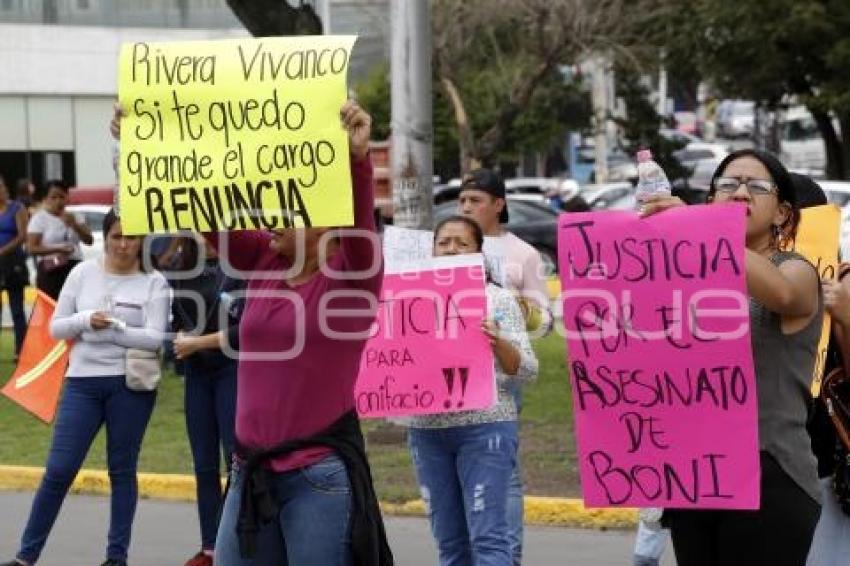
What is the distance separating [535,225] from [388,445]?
16.2m

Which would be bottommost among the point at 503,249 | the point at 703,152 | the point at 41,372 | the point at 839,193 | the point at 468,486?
the point at 468,486

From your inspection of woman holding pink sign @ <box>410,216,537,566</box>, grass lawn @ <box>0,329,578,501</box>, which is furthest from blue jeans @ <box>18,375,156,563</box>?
grass lawn @ <box>0,329,578,501</box>

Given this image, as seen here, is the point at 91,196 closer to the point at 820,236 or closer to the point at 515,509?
the point at 515,509

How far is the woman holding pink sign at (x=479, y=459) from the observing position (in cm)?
684

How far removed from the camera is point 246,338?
16.8ft

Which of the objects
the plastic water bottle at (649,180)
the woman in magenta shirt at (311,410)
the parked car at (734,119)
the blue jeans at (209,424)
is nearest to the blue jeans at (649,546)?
the blue jeans at (209,424)

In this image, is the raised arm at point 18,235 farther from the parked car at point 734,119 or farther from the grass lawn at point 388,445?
the parked car at point 734,119

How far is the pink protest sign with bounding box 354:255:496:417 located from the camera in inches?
272

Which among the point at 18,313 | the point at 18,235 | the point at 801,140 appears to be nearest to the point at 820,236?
the point at 18,235

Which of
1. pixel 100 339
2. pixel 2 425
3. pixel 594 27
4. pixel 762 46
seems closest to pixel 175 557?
pixel 100 339

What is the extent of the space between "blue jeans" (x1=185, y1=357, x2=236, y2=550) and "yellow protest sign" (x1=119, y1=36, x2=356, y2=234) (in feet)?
9.64

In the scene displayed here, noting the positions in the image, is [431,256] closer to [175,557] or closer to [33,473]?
[175,557]

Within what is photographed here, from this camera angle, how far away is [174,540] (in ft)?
30.9

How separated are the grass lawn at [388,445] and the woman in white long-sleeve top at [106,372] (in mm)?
2110
